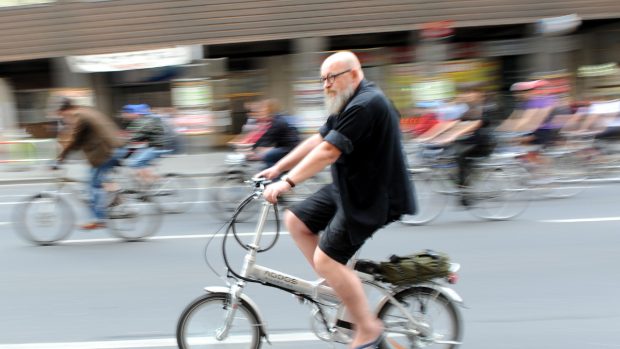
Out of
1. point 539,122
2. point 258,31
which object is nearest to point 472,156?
point 539,122

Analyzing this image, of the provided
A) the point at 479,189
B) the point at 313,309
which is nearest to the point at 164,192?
the point at 479,189

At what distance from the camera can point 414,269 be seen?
A: 133 inches

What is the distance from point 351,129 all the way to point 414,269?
0.90m

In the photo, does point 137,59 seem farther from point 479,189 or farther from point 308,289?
point 308,289

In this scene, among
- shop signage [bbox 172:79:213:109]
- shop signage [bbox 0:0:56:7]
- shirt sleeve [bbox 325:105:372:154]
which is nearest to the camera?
shirt sleeve [bbox 325:105:372:154]

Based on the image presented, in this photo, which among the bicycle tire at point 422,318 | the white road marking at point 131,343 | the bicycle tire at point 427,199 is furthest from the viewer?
the bicycle tire at point 427,199

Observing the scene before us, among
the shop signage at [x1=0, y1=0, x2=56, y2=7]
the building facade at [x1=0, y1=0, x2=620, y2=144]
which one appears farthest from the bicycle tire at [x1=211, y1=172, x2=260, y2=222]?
the shop signage at [x1=0, y1=0, x2=56, y2=7]

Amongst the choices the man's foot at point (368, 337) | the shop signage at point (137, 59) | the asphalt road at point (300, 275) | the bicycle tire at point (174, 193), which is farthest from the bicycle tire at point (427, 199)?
the shop signage at point (137, 59)

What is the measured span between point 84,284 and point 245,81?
1325 cm

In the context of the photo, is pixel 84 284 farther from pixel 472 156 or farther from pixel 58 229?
pixel 472 156

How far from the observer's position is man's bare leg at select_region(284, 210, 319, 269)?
3498 mm

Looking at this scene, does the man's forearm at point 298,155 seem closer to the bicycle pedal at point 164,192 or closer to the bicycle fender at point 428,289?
the bicycle fender at point 428,289

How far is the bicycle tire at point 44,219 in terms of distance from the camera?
23.4 feet

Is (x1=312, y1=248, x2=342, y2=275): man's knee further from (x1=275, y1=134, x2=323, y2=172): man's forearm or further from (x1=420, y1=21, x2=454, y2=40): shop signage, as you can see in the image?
(x1=420, y1=21, x2=454, y2=40): shop signage
